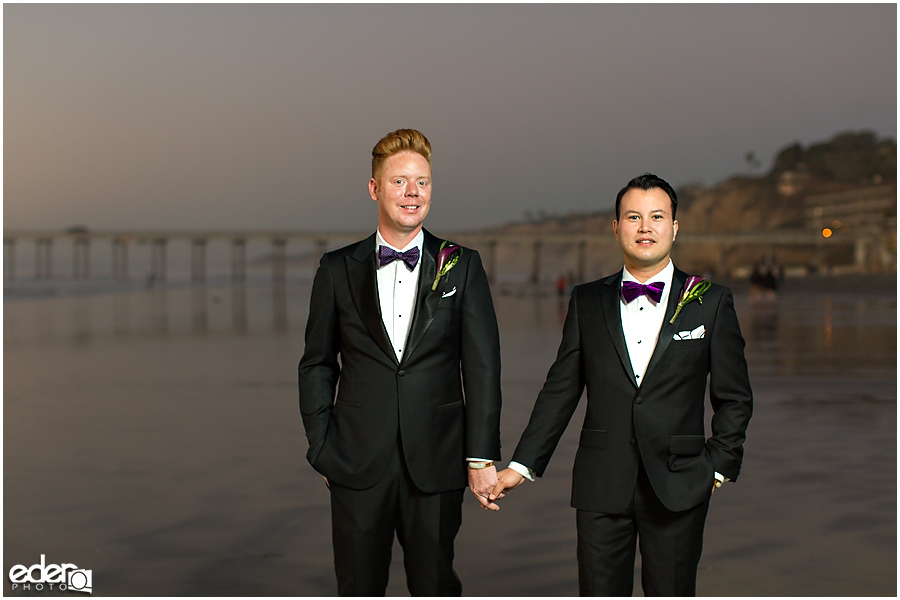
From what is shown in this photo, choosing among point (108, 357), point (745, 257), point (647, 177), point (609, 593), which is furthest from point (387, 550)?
point (745, 257)

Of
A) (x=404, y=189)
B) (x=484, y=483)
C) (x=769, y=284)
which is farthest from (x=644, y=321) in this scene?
(x=769, y=284)

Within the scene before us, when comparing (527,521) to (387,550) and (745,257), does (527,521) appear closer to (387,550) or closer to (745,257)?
(387,550)

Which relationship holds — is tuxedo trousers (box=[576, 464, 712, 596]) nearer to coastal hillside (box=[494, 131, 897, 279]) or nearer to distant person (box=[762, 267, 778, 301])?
distant person (box=[762, 267, 778, 301])

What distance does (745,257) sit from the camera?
447ft

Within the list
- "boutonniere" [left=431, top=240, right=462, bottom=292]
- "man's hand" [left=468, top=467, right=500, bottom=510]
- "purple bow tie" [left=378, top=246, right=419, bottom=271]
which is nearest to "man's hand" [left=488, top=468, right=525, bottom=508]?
"man's hand" [left=468, top=467, right=500, bottom=510]

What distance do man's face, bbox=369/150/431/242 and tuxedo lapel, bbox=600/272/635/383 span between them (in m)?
0.70

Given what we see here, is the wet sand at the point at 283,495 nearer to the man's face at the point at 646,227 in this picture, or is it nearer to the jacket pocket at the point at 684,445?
the jacket pocket at the point at 684,445

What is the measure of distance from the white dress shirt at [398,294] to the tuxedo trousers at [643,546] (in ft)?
2.92

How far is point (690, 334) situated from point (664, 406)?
0.85 ft

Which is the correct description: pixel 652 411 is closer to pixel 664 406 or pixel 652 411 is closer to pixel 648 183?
pixel 664 406

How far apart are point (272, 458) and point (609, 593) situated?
4.12 metres

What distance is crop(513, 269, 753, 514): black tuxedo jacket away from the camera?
130 inches

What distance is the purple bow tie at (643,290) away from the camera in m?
3.35

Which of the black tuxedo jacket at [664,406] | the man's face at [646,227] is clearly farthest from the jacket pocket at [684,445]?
the man's face at [646,227]
